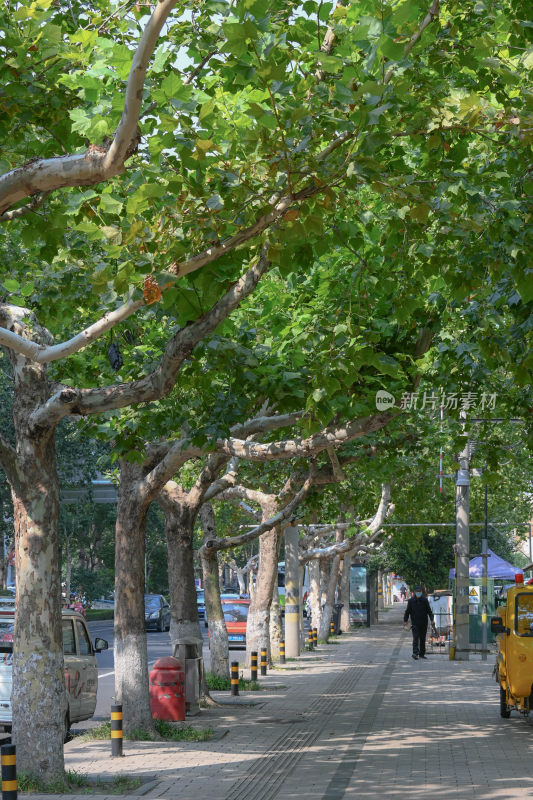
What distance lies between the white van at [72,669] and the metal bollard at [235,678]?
3712 millimetres

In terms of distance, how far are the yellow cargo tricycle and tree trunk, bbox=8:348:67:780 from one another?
722 centimetres

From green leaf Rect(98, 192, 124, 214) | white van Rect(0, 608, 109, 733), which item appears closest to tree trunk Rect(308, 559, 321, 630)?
white van Rect(0, 608, 109, 733)

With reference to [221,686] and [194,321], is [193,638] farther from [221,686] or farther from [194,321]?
[194,321]

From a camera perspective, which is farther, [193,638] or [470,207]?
[193,638]

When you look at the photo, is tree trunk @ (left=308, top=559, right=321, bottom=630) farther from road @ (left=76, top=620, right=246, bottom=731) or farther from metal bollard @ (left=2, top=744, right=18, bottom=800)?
metal bollard @ (left=2, top=744, right=18, bottom=800)

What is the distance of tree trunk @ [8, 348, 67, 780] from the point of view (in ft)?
33.9

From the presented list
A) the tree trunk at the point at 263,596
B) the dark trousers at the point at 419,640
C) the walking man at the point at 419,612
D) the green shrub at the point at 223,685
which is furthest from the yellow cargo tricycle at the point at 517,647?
→ the dark trousers at the point at 419,640

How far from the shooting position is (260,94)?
875 cm

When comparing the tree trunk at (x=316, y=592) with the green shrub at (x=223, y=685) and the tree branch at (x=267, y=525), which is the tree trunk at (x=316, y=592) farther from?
the tree branch at (x=267, y=525)

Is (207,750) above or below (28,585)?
below

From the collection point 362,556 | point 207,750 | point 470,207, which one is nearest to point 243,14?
point 470,207

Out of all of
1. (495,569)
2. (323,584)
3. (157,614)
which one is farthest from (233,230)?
(157,614)

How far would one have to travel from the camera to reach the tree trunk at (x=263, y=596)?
25.9 metres

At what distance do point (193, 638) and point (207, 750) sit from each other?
379 cm
